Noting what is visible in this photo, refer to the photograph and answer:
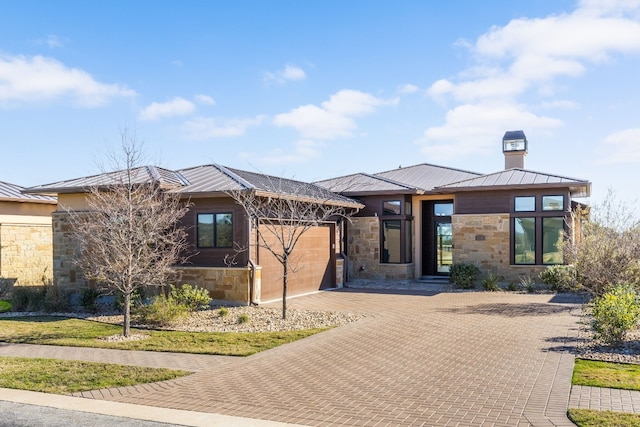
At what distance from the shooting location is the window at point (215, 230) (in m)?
16.3

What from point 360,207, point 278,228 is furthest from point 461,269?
point 278,228

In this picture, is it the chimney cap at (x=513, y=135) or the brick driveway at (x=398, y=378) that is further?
the chimney cap at (x=513, y=135)

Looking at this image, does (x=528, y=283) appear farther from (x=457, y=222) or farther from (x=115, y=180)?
(x=115, y=180)

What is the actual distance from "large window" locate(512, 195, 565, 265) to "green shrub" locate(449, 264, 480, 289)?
164 cm

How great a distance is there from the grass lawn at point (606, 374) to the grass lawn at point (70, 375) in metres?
5.99

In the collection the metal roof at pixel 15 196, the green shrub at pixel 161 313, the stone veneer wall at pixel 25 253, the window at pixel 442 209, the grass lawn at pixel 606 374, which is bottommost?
the grass lawn at pixel 606 374

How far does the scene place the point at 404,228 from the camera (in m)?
22.3

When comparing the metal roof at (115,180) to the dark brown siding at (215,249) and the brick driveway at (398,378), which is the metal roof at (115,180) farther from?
the brick driveway at (398,378)

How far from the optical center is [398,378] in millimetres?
8242

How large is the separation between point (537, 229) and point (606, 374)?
12850mm

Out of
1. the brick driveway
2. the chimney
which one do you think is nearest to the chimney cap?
the chimney

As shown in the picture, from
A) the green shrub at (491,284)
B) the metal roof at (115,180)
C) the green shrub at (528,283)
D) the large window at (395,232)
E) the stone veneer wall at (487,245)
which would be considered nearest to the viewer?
the metal roof at (115,180)

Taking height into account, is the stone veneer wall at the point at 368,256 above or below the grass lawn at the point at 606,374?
above

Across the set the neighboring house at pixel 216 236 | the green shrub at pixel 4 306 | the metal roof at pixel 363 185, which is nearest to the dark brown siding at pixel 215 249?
the neighboring house at pixel 216 236
